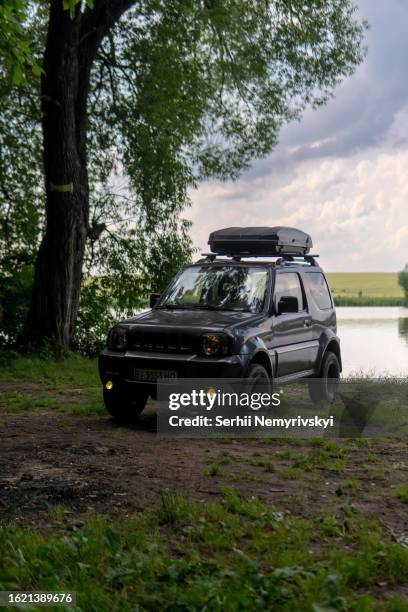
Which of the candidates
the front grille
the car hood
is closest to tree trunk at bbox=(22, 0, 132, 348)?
the car hood

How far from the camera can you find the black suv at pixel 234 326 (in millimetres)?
10117

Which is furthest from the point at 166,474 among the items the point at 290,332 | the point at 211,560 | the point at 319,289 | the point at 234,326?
the point at 319,289

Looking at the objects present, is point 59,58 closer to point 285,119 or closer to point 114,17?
point 114,17

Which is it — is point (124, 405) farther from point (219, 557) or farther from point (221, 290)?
point (219, 557)

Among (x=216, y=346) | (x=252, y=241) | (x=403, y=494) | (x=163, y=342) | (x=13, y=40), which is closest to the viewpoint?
(x=403, y=494)

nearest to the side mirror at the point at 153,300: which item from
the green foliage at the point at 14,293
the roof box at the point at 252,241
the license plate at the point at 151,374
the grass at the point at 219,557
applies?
the roof box at the point at 252,241

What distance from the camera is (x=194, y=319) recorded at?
10.5 m

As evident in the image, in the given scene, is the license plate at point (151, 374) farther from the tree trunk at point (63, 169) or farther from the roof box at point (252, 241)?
the tree trunk at point (63, 169)

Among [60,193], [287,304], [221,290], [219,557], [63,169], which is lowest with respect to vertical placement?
[219,557]

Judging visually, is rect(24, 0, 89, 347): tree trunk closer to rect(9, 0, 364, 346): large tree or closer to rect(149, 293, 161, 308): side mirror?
rect(9, 0, 364, 346): large tree

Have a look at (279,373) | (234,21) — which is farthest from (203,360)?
(234,21)

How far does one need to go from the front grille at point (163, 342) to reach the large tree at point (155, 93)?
9165 millimetres

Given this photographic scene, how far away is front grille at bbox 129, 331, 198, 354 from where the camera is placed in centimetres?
1015

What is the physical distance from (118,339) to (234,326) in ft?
5.04
